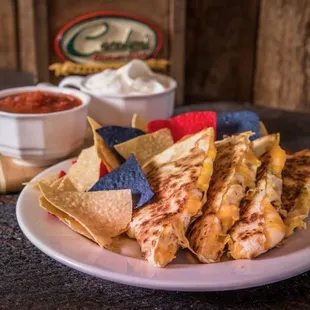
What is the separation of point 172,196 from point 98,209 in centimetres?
14

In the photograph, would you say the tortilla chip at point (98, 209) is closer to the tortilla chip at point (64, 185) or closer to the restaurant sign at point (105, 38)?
the tortilla chip at point (64, 185)

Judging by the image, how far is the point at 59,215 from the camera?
107cm

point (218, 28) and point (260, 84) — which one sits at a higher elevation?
point (218, 28)

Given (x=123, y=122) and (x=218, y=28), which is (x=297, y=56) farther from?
(x=123, y=122)

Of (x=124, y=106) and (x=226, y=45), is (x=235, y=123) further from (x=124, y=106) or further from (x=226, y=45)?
(x=226, y=45)

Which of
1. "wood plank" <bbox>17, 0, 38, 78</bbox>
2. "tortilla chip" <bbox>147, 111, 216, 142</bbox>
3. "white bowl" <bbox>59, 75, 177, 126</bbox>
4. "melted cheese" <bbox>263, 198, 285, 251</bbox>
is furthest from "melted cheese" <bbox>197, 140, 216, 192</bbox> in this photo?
"wood plank" <bbox>17, 0, 38, 78</bbox>

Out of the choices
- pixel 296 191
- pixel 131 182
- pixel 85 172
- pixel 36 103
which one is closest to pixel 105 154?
pixel 85 172

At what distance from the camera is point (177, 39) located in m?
2.19

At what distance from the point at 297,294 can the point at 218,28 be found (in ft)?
5.29

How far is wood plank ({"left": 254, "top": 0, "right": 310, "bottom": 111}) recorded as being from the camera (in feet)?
7.47

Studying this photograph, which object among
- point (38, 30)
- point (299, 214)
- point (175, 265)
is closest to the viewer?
point (175, 265)

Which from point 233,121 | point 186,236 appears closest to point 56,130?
point 233,121

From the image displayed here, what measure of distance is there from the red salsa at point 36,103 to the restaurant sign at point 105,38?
622mm

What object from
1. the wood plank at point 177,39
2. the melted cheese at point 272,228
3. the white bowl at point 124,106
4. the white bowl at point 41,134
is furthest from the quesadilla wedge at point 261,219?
the wood plank at point 177,39
